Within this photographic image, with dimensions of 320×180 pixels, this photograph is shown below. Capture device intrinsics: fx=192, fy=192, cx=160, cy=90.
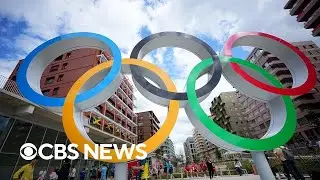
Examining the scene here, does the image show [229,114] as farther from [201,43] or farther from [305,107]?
[201,43]

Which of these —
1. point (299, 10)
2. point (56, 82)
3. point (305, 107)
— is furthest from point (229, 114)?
point (56, 82)

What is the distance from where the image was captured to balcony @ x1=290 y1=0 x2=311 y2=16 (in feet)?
113

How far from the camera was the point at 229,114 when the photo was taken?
238ft

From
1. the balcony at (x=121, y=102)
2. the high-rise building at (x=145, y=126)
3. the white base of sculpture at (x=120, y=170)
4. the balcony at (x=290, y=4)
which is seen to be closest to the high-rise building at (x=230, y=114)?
the high-rise building at (x=145, y=126)

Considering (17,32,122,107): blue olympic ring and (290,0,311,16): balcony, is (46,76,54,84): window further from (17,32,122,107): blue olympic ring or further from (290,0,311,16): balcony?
(290,0,311,16): balcony

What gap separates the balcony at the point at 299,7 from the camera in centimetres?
3456

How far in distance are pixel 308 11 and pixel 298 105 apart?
2059cm

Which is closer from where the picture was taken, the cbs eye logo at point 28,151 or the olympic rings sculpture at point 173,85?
the olympic rings sculpture at point 173,85

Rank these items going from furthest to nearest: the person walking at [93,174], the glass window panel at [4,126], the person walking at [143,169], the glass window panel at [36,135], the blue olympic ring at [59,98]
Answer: the person walking at [93,174], the glass window panel at [36,135], the glass window panel at [4,126], the person walking at [143,169], the blue olympic ring at [59,98]

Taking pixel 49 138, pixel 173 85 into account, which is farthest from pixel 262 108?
pixel 173 85

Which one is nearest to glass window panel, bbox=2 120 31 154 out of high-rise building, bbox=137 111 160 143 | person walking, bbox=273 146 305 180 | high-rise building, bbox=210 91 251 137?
person walking, bbox=273 146 305 180

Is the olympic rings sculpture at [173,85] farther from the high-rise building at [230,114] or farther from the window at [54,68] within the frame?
the high-rise building at [230,114]

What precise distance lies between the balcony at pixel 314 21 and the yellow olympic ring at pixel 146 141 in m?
37.2

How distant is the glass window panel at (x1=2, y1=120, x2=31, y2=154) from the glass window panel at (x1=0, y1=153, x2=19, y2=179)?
0.35 metres
